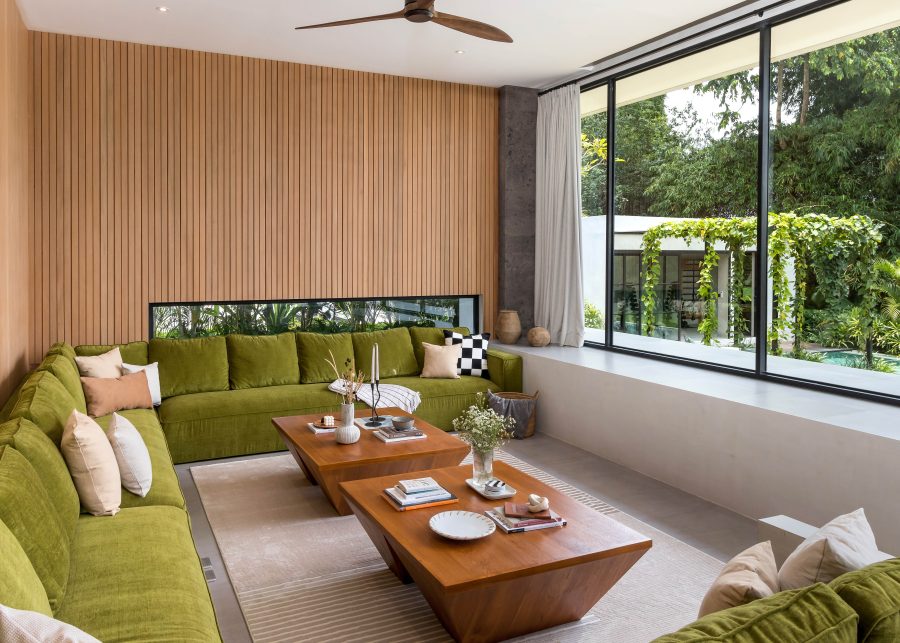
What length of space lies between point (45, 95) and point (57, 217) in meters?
0.88

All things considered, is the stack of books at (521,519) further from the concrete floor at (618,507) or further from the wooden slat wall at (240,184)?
the wooden slat wall at (240,184)

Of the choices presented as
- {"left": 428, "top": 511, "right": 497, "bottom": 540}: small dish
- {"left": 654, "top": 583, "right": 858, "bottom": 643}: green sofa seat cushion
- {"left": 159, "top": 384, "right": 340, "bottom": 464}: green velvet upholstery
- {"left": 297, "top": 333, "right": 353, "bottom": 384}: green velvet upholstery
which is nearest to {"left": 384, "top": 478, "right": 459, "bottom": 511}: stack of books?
{"left": 428, "top": 511, "right": 497, "bottom": 540}: small dish

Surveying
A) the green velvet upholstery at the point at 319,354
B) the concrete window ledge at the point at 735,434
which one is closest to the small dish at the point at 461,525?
the concrete window ledge at the point at 735,434

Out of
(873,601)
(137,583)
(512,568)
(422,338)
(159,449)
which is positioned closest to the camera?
(873,601)

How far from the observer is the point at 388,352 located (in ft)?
19.9

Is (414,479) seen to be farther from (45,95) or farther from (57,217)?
(45,95)

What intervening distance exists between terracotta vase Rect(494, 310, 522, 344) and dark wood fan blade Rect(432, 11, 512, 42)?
305cm

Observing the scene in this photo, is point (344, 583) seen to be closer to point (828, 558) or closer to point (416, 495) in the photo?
point (416, 495)

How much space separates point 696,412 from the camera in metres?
4.34

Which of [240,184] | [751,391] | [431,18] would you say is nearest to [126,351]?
[240,184]

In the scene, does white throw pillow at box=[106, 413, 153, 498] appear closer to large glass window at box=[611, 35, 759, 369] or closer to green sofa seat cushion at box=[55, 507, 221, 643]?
green sofa seat cushion at box=[55, 507, 221, 643]

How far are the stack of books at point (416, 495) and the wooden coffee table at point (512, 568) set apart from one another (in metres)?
0.05

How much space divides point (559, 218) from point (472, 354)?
1476 mm

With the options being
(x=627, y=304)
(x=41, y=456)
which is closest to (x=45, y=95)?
(x=41, y=456)
